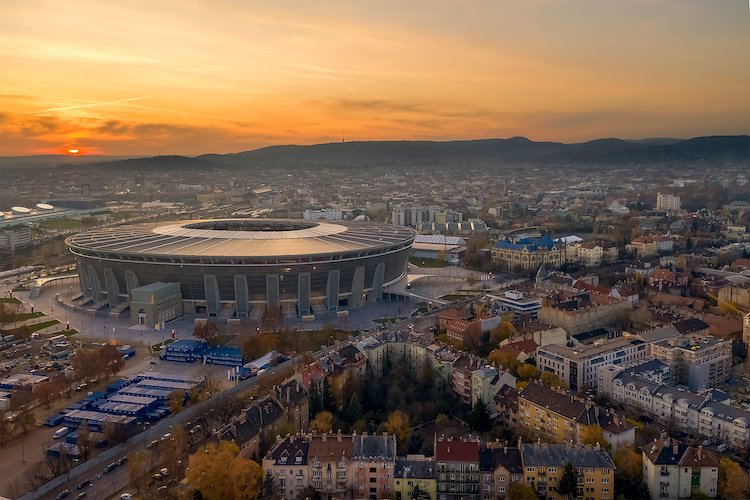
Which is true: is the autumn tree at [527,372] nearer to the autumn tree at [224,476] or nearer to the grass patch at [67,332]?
the autumn tree at [224,476]

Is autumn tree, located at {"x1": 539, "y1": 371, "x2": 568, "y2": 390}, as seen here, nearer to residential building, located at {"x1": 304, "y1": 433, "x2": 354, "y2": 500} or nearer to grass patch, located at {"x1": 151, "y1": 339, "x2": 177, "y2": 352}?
residential building, located at {"x1": 304, "y1": 433, "x2": 354, "y2": 500}

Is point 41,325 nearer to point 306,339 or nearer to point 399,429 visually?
point 306,339

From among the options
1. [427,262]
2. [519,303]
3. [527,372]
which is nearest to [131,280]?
[519,303]

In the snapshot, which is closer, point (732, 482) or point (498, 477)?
point (732, 482)

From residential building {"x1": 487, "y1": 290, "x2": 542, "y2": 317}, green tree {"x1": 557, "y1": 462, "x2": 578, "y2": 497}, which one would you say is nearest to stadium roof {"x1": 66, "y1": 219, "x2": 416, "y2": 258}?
residential building {"x1": 487, "y1": 290, "x2": 542, "y2": 317}

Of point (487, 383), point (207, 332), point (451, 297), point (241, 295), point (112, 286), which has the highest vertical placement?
point (112, 286)

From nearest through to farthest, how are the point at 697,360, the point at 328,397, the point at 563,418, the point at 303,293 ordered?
the point at 563,418
the point at 328,397
the point at 697,360
the point at 303,293
